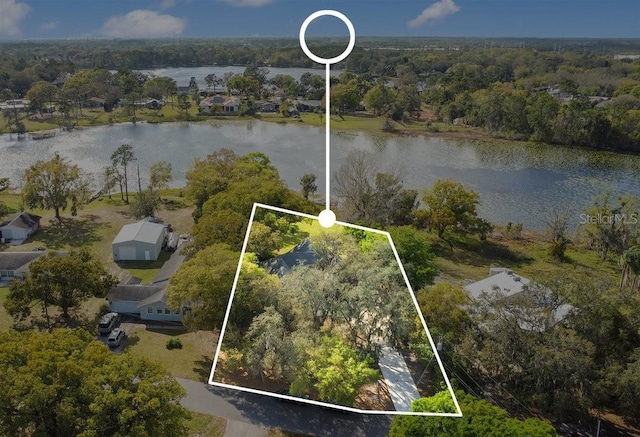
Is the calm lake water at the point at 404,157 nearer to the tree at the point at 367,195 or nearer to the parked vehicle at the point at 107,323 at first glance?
the tree at the point at 367,195

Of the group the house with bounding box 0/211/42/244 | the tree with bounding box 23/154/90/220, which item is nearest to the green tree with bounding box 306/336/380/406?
the house with bounding box 0/211/42/244

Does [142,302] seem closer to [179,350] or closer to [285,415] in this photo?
[179,350]

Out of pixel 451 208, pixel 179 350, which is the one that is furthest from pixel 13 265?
pixel 451 208

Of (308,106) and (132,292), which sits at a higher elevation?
(308,106)

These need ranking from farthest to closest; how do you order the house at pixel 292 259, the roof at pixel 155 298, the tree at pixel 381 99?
the tree at pixel 381 99
the roof at pixel 155 298
the house at pixel 292 259

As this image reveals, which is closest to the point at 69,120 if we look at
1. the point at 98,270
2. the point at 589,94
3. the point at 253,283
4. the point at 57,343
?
the point at 98,270

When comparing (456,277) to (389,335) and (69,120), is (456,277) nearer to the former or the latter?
(389,335)

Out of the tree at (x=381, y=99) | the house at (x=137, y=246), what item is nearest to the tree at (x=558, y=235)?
the house at (x=137, y=246)
